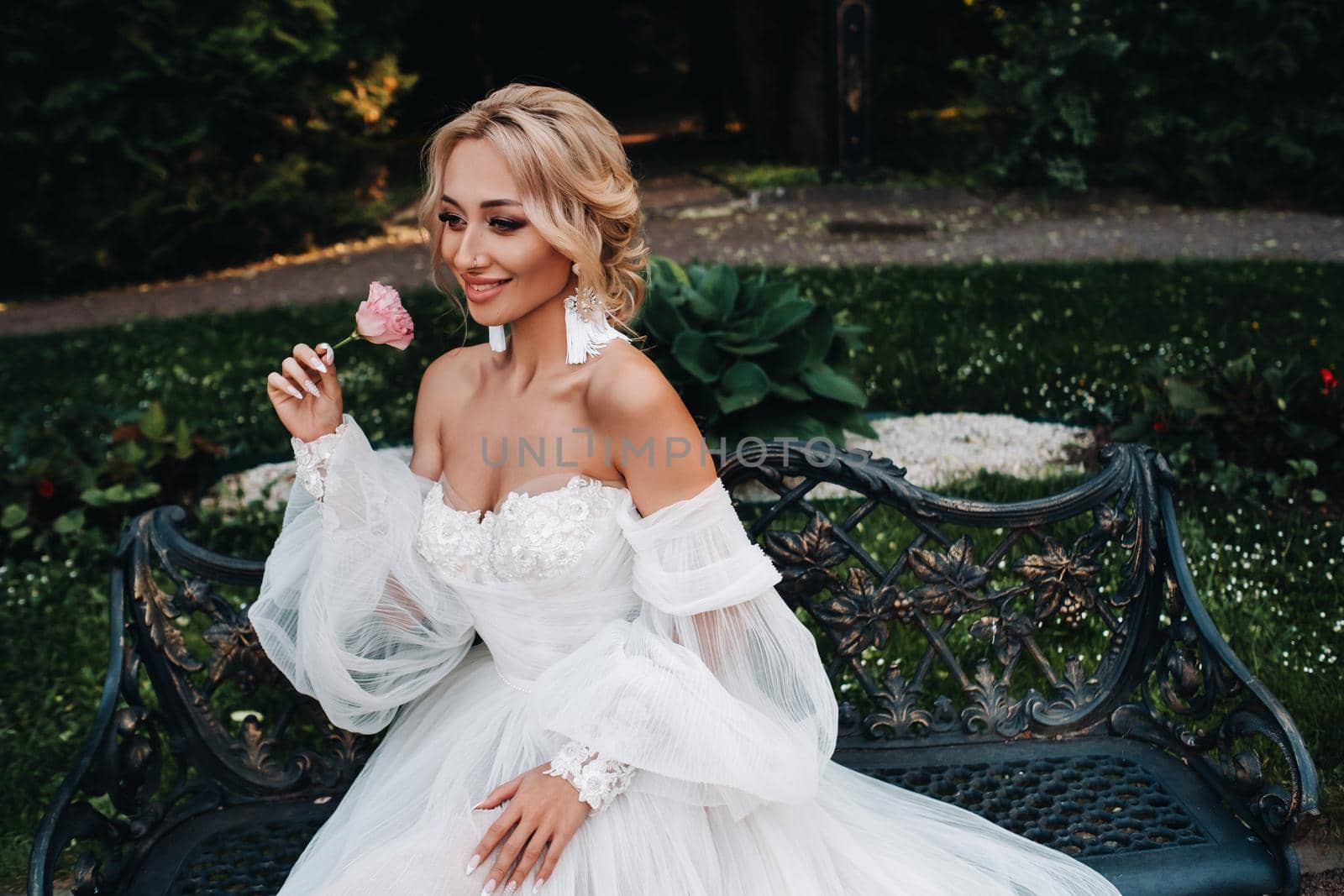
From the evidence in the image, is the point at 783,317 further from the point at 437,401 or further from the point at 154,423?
the point at 154,423

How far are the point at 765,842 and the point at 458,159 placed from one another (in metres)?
1.32

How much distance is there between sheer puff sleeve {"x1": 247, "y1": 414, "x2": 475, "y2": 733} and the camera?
216 cm

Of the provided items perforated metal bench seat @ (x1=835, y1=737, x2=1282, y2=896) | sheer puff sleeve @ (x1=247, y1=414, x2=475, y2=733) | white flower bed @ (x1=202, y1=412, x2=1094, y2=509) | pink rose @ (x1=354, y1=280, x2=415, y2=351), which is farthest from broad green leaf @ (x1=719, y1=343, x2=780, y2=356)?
pink rose @ (x1=354, y1=280, x2=415, y2=351)

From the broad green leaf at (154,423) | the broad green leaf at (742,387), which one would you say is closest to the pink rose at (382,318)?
the broad green leaf at (742,387)

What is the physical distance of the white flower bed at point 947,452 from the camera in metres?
4.87

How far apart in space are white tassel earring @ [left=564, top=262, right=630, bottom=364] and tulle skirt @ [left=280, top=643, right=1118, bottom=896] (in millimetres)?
673

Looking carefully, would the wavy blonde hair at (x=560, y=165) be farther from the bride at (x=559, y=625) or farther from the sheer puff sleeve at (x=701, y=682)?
the sheer puff sleeve at (x=701, y=682)

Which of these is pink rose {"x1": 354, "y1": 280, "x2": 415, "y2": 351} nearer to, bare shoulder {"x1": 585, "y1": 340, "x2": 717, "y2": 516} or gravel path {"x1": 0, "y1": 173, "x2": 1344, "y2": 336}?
bare shoulder {"x1": 585, "y1": 340, "x2": 717, "y2": 516}

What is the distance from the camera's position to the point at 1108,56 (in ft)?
35.8

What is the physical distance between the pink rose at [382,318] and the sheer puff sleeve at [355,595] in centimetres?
18

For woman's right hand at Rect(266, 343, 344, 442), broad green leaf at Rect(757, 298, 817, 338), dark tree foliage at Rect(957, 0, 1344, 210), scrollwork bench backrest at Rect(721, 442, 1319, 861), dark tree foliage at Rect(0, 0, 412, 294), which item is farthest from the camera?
dark tree foliage at Rect(957, 0, 1344, 210)

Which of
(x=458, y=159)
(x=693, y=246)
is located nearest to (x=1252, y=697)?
(x=458, y=159)

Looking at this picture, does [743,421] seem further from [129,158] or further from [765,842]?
[129,158]

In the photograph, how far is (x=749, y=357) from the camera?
418cm
